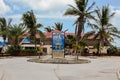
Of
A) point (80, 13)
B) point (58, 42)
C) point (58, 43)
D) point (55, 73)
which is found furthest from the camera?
point (80, 13)

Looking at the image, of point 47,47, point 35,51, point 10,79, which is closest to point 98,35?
point 35,51

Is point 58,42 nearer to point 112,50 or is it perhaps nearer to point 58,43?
point 58,43

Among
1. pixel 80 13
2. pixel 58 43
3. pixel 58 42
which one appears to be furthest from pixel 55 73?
pixel 80 13

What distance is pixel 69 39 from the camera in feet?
247

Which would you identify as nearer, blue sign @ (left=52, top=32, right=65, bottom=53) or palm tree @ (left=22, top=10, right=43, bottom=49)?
blue sign @ (left=52, top=32, right=65, bottom=53)

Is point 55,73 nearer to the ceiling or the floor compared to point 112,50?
nearer to the floor

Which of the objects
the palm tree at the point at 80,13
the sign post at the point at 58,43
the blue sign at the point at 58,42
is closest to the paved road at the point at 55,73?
the sign post at the point at 58,43

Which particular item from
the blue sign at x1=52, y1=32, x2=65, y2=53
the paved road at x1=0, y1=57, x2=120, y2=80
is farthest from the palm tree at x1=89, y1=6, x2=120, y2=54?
the paved road at x1=0, y1=57, x2=120, y2=80

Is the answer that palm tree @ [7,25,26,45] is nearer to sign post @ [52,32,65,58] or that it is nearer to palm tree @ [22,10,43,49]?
palm tree @ [22,10,43,49]

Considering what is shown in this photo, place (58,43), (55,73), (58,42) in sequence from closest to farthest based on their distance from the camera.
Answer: (55,73) → (58,43) → (58,42)

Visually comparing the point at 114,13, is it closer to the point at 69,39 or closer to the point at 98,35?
the point at 98,35

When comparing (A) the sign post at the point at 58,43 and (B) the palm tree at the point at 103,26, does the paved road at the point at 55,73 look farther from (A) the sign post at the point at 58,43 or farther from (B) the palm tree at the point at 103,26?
(B) the palm tree at the point at 103,26

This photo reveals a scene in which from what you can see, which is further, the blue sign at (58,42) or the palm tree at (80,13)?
the palm tree at (80,13)

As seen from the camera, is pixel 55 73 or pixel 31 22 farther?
pixel 31 22
